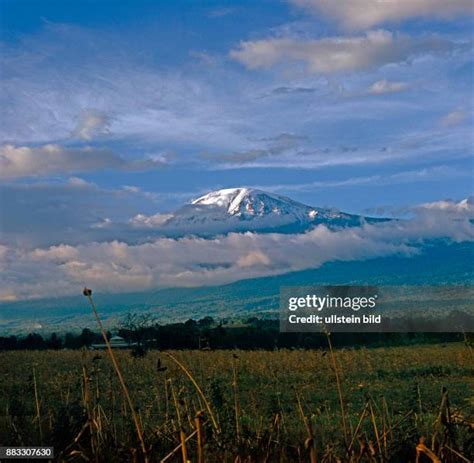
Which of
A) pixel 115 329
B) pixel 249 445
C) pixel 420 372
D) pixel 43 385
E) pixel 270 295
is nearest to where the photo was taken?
pixel 249 445

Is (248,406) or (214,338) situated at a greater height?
(248,406)

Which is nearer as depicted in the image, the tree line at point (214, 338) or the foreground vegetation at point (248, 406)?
the foreground vegetation at point (248, 406)

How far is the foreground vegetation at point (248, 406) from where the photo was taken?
3.27 metres

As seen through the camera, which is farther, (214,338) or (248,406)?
(214,338)

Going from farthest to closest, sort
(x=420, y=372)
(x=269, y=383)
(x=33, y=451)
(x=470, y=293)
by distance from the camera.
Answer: (x=470, y=293)
(x=420, y=372)
(x=269, y=383)
(x=33, y=451)

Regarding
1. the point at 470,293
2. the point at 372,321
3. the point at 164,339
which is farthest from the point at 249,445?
the point at 470,293

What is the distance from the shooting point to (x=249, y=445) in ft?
11.5

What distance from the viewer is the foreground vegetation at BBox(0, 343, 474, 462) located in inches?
129

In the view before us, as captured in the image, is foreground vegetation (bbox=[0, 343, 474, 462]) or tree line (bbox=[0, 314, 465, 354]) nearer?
foreground vegetation (bbox=[0, 343, 474, 462])

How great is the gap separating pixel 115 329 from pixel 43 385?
849 inches

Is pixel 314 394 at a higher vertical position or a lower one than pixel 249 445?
lower

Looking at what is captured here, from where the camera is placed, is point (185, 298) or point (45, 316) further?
point (185, 298)

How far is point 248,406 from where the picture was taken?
13.0 m

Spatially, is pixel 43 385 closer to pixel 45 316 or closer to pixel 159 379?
pixel 159 379
